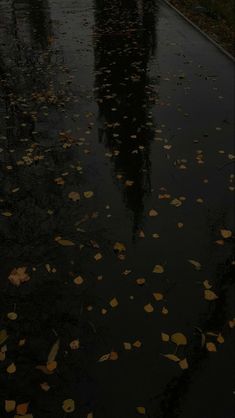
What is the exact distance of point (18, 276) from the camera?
14.8ft

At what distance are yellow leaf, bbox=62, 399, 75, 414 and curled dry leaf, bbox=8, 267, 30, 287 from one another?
1.41 metres

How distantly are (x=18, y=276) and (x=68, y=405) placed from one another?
5.11 feet

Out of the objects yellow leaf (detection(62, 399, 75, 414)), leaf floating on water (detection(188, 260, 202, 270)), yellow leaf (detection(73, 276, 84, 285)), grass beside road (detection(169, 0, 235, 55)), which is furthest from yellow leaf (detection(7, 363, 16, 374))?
grass beside road (detection(169, 0, 235, 55))

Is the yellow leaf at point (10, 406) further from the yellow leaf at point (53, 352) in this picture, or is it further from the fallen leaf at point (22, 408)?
the yellow leaf at point (53, 352)

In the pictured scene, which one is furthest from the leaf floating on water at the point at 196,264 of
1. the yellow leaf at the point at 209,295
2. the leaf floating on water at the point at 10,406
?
the leaf floating on water at the point at 10,406

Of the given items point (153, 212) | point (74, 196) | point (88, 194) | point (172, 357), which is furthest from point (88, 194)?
point (172, 357)

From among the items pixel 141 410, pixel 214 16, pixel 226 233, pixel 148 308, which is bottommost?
pixel 141 410

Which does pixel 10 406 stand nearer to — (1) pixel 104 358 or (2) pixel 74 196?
(1) pixel 104 358

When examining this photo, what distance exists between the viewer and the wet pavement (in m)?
3.61

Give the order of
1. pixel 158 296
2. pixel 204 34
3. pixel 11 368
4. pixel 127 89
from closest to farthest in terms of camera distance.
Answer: pixel 11 368
pixel 158 296
pixel 127 89
pixel 204 34

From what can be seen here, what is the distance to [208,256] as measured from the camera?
15.8 feet

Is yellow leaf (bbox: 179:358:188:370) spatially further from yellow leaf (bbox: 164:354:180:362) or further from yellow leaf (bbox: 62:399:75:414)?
yellow leaf (bbox: 62:399:75:414)

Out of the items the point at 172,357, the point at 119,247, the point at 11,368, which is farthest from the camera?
the point at 119,247

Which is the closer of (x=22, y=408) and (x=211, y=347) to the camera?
(x=22, y=408)
